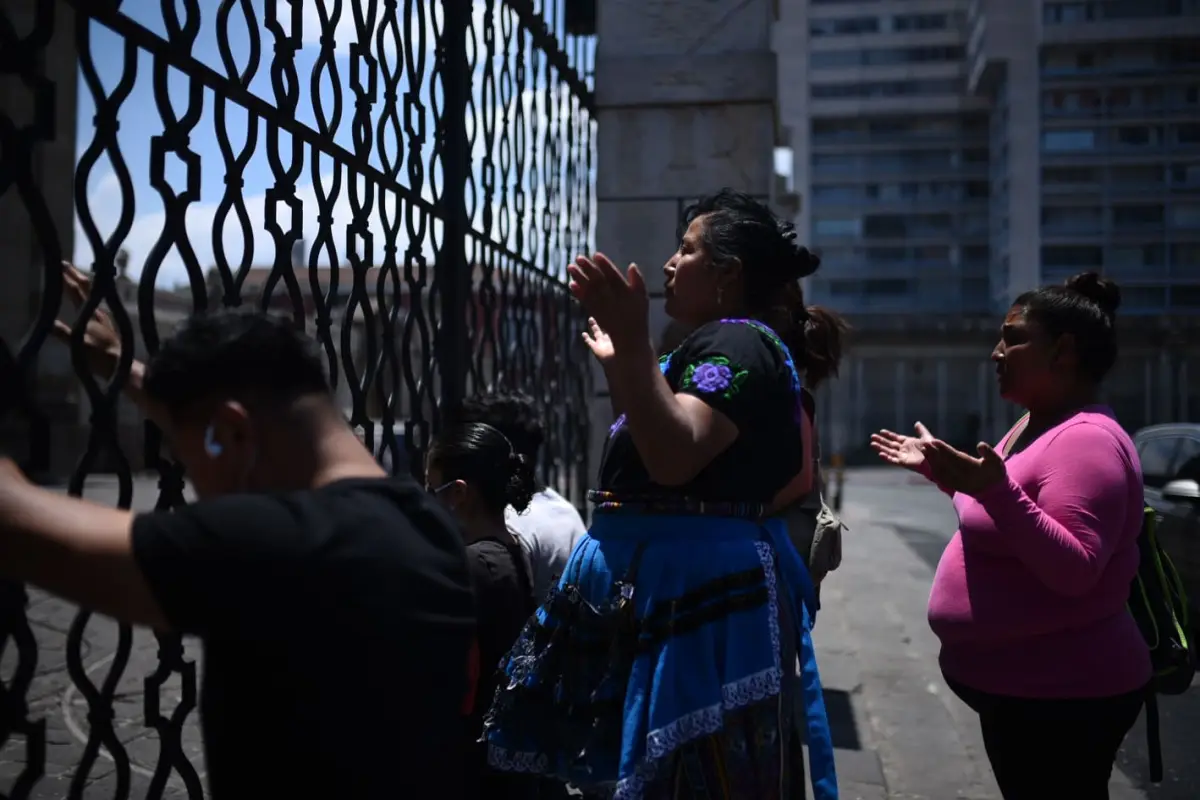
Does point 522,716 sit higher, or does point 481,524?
point 481,524

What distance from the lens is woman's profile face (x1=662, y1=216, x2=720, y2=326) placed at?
241 centimetres

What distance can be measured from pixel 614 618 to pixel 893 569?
969 centimetres

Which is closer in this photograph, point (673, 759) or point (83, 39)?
point (83, 39)

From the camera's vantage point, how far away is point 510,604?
2.56m

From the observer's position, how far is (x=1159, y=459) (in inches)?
333

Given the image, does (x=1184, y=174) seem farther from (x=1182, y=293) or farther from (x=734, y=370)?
(x=734, y=370)

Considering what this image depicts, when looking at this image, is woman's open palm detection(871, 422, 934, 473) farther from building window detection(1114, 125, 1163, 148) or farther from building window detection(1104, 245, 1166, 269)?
building window detection(1114, 125, 1163, 148)

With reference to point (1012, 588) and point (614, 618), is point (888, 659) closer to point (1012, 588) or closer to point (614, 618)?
point (1012, 588)

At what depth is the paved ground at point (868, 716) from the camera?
15.2 ft

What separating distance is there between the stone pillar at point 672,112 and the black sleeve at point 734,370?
375cm

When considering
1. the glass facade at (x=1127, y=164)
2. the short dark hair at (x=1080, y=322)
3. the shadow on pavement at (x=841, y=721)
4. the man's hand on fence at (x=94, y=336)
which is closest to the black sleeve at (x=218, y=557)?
the man's hand on fence at (x=94, y=336)

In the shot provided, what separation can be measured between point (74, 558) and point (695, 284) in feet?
4.86

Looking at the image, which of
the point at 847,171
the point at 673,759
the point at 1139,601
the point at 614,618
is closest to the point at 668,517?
the point at 614,618

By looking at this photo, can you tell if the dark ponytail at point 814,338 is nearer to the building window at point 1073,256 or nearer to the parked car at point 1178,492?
the parked car at point 1178,492
